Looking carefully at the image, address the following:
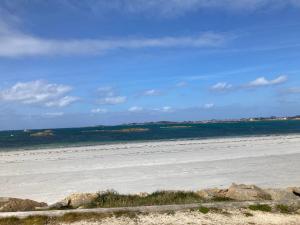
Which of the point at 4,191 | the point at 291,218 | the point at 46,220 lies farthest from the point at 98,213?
the point at 4,191

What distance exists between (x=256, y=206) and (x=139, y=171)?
36.2 ft

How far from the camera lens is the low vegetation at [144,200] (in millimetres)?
10695

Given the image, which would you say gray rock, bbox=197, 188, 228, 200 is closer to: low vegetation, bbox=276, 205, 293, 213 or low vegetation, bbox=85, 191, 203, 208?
low vegetation, bbox=85, 191, 203, 208

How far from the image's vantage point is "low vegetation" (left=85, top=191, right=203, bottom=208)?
421 inches

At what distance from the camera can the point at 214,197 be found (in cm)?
1157

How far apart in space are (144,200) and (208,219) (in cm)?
219

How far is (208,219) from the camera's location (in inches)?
372

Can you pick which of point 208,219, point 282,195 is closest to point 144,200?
point 208,219

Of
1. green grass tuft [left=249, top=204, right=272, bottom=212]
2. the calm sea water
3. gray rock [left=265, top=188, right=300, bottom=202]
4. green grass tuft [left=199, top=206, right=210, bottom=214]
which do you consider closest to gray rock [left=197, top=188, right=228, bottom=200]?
gray rock [left=265, top=188, right=300, bottom=202]

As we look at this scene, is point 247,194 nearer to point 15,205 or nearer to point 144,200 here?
point 144,200

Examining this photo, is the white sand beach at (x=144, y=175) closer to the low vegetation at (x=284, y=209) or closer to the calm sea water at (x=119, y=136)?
the low vegetation at (x=284, y=209)

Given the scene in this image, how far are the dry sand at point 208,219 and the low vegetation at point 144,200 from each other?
98cm

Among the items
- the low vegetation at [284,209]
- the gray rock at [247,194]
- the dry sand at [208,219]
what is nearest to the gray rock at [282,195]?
the gray rock at [247,194]

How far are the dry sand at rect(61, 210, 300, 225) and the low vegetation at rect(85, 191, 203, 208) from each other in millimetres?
981
